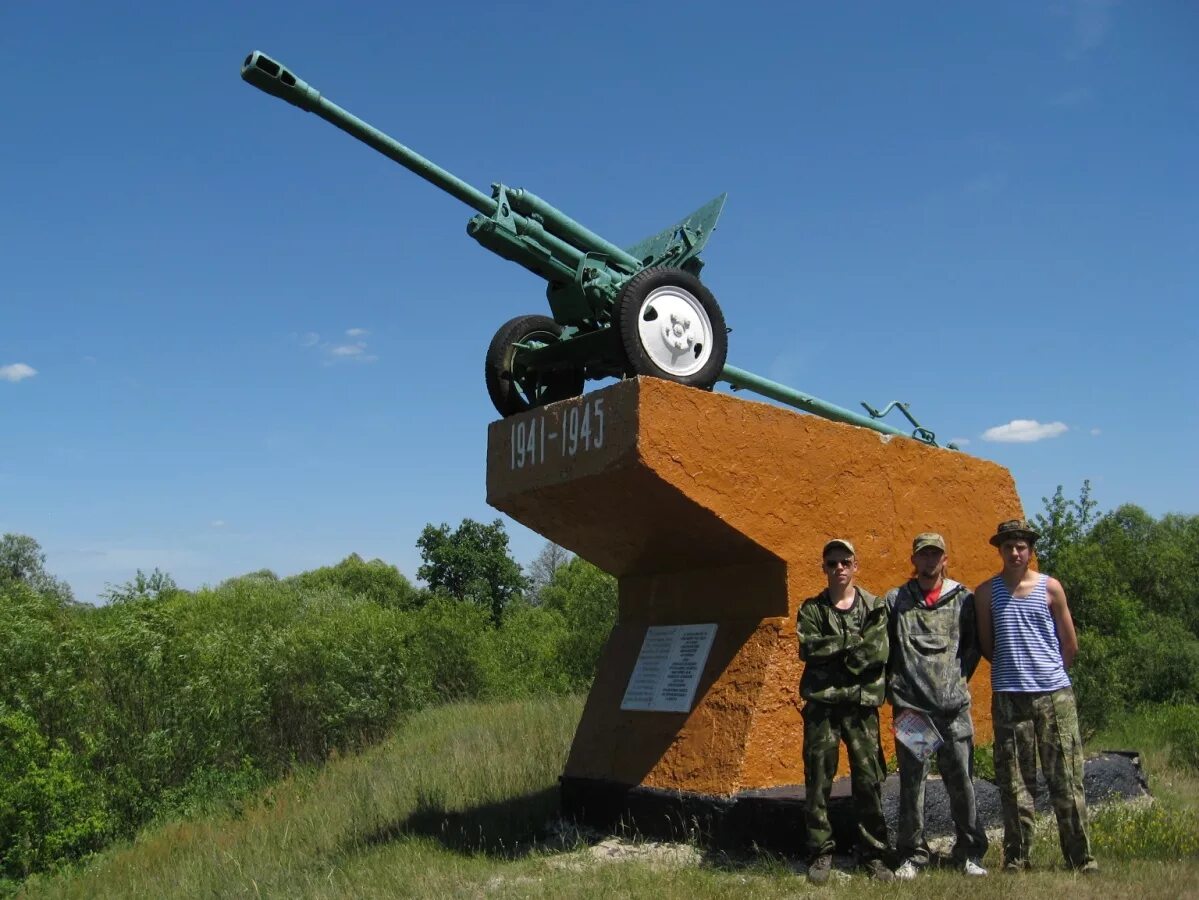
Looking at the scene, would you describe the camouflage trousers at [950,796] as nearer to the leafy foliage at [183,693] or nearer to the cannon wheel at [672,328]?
the cannon wheel at [672,328]

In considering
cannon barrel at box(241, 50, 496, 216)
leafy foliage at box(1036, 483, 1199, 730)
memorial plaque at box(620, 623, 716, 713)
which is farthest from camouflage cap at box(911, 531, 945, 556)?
leafy foliage at box(1036, 483, 1199, 730)

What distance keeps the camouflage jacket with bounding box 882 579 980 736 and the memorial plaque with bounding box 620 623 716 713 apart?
1447mm

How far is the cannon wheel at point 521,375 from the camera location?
→ 6926 mm

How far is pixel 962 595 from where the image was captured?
16.3ft

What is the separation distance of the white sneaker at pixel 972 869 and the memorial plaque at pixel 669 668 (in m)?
1.71

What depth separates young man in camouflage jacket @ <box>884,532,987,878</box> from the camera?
4770mm

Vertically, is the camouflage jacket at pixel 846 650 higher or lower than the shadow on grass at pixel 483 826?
higher

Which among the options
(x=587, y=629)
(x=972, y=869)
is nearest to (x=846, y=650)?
(x=972, y=869)

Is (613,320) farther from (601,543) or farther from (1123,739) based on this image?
(1123,739)

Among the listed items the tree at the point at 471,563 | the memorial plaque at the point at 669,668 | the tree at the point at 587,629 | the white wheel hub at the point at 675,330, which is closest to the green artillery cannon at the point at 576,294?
the white wheel hub at the point at 675,330

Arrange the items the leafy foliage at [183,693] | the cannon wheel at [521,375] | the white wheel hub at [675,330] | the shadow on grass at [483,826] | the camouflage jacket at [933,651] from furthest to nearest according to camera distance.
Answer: the leafy foliage at [183,693]
the cannon wheel at [521,375]
the shadow on grass at [483,826]
the white wheel hub at [675,330]
the camouflage jacket at [933,651]

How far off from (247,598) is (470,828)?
2023 centimetres

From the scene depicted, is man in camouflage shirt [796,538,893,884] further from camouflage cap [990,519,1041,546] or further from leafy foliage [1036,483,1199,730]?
leafy foliage [1036,483,1199,730]

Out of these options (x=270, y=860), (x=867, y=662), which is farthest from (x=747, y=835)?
(x=270, y=860)
